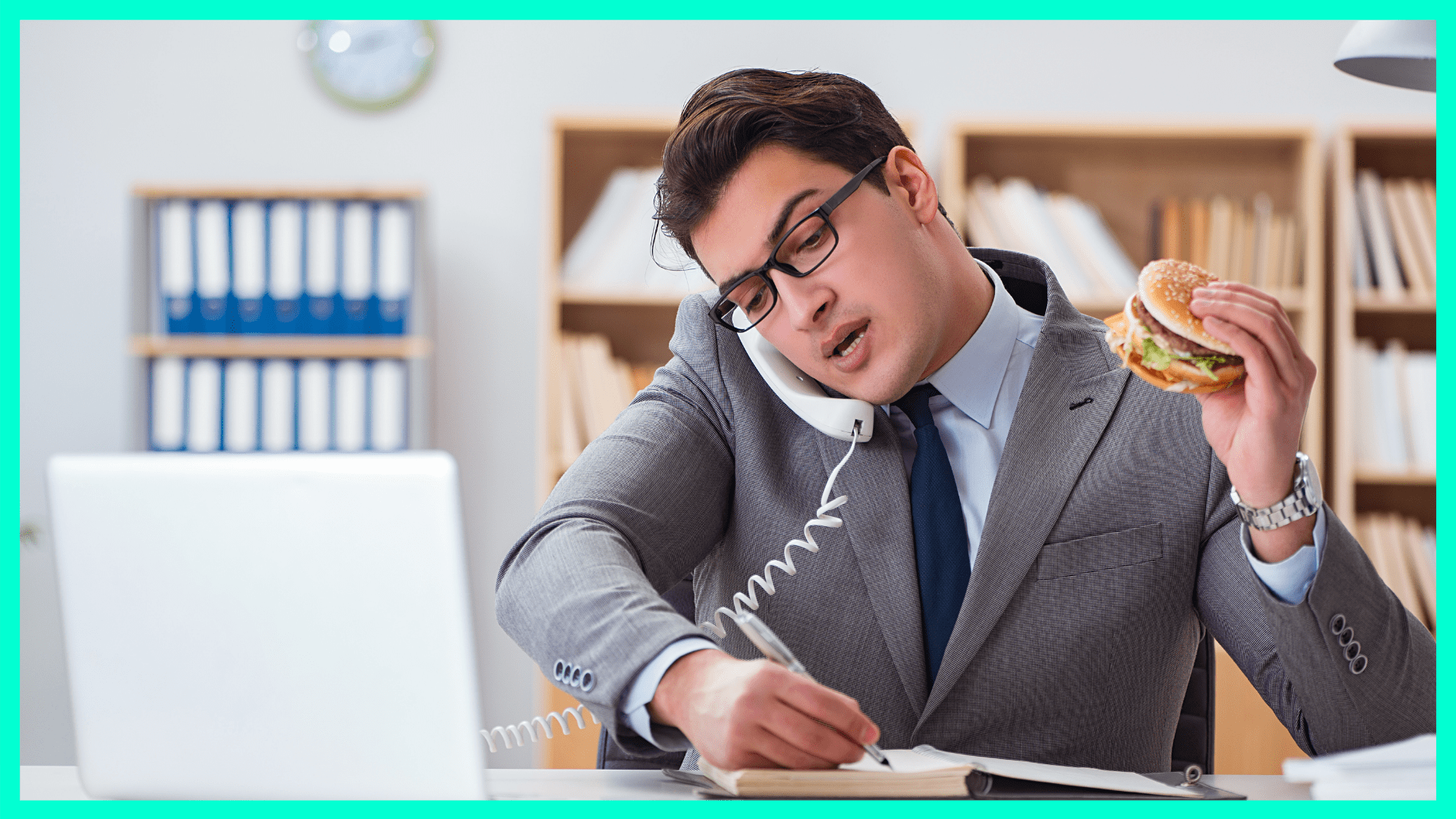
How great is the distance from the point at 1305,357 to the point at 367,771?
0.81 meters

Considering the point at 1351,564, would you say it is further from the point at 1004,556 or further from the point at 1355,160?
the point at 1355,160

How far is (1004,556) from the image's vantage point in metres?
1.20

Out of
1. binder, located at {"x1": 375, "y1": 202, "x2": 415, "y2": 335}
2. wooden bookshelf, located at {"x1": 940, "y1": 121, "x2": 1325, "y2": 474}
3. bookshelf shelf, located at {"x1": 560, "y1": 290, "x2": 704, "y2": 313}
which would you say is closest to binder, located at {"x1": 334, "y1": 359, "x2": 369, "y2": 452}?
binder, located at {"x1": 375, "y1": 202, "x2": 415, "y2": 335}

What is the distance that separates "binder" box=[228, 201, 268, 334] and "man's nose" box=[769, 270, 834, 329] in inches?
79.7

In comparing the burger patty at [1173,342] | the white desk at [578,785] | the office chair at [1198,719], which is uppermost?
the burger patty at [1173,342]

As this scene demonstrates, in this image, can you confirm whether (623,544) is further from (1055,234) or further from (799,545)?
(1055,234)

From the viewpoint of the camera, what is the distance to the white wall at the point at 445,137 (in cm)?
329

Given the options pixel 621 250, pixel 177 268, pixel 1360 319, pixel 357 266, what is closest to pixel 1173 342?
pixel 621 250

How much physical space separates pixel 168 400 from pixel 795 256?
2.18 meters

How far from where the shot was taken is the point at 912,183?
1380 millimetres

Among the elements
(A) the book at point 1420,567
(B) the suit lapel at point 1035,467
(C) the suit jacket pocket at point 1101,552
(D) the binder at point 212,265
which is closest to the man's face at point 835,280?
(B) the suit lapel at point 1035,467

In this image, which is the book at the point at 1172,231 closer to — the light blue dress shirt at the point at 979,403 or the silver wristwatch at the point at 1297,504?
the light blue dress shirt at the point at 979,403

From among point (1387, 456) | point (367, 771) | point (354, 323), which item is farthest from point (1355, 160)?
point (367, 771)

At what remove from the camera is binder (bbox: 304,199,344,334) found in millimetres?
2846
